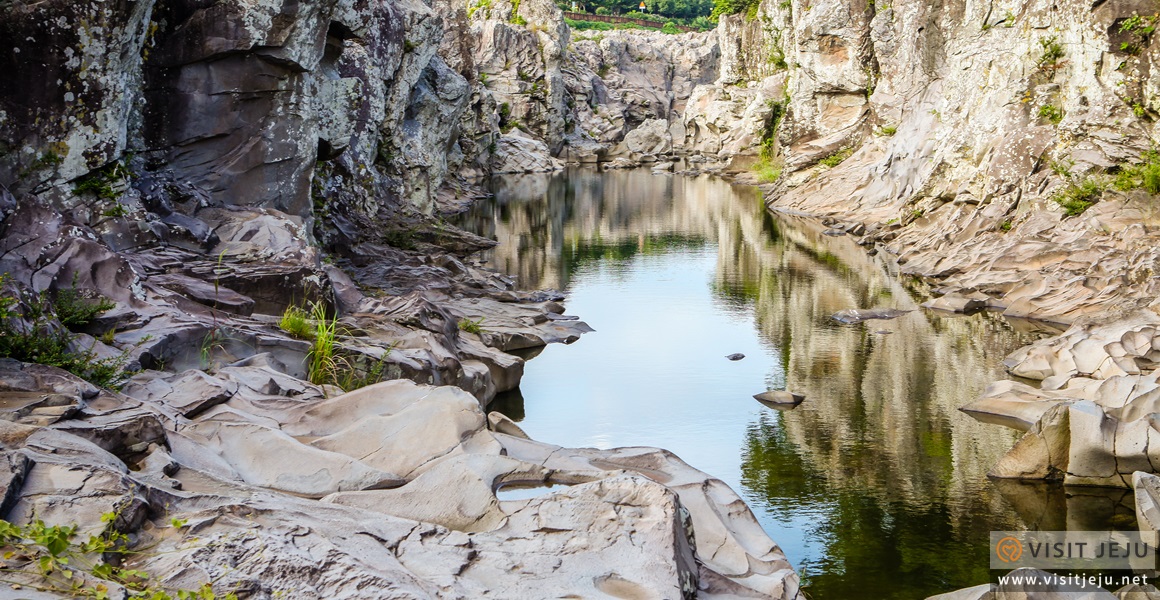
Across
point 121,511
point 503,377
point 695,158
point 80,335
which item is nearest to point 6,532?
point 121,511

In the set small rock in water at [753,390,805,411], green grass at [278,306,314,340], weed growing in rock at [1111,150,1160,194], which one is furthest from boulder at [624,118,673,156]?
green grass at [278,306,314,340]

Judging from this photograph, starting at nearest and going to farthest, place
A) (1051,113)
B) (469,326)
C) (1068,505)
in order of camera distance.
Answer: (1068,505), (469,326), (1051,113)

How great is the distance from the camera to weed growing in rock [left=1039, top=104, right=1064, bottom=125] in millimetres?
24492

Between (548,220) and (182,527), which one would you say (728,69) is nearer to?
(548,220)

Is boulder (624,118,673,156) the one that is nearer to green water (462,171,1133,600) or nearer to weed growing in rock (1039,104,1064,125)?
green water (462,171,1133,600)

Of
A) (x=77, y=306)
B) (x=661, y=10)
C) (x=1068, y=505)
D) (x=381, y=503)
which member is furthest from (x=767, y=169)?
(x=661, y=10)

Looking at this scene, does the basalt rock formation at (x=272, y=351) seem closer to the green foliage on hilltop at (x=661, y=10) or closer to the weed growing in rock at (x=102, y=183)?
the weed growing in rock at (x=102, y=183)

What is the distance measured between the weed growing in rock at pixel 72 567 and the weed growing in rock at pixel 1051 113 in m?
23.2

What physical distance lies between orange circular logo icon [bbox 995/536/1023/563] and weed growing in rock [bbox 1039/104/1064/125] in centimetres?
1705

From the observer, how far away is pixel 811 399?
48.5 ft

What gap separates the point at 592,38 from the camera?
88.3 m

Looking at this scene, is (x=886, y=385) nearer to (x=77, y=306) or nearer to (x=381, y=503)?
(x=381, y=503)

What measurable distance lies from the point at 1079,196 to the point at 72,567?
21.2 metres

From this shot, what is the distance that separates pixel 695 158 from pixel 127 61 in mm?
55252
